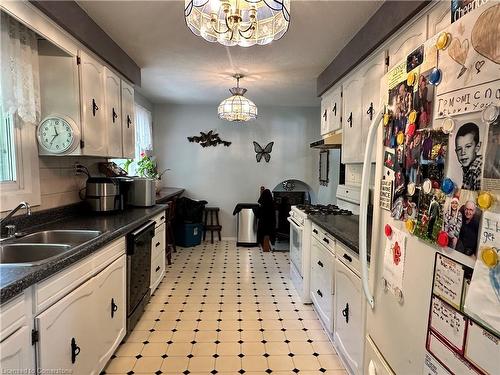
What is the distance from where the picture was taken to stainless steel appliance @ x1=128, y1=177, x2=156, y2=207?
2.99 m

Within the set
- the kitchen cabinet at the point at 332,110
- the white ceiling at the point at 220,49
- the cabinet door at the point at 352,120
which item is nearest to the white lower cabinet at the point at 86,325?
the white ceiling at the point at 220,49

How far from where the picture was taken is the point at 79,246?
59.0 inches

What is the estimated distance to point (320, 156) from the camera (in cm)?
514

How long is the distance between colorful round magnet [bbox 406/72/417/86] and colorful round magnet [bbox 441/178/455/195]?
35cm

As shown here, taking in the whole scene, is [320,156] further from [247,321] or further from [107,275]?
[107,275]

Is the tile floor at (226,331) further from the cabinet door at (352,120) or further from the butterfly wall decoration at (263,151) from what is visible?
the butterfly wall decoration at (263,151)

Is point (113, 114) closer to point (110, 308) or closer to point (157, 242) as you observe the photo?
point (157, 242)

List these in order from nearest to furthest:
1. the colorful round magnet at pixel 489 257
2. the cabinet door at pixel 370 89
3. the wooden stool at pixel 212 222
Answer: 1. the colorful round magnet at pixel 489 257
2. the cabinet door at pixel 370 89
3. the wooden stool at pixel 212 222

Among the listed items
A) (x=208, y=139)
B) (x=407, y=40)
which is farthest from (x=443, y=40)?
(x=208, y=139)

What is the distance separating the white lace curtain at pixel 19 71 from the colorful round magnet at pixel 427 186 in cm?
219

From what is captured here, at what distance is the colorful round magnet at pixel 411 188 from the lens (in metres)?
0.88

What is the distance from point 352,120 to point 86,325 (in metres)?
2.50

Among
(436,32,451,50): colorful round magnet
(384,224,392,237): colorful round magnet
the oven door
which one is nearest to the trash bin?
the oven door

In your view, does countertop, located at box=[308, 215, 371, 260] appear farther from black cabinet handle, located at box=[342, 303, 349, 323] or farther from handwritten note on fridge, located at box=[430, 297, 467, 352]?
handwritten note on fridge, located at box=[430, 297, 467, 352]
